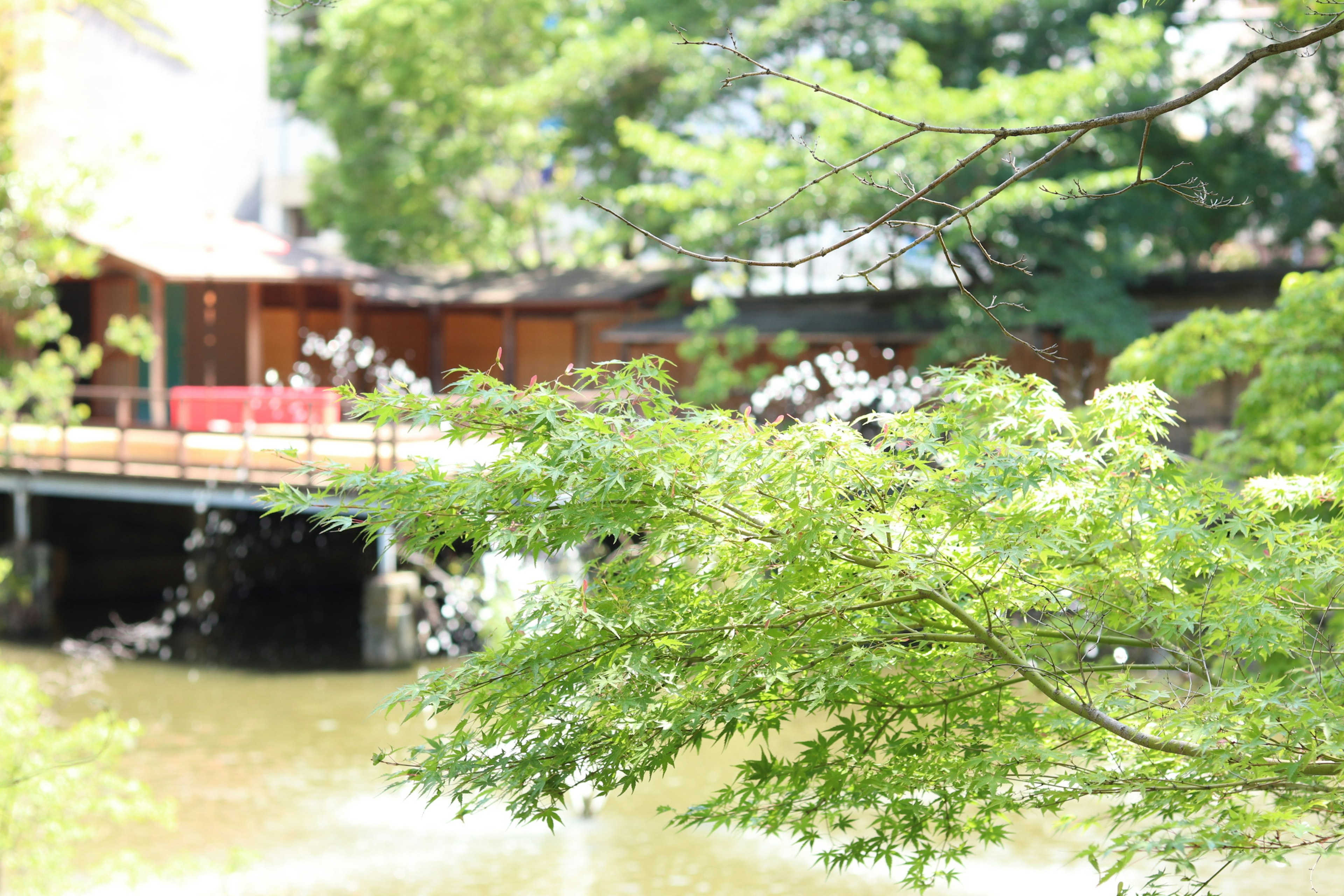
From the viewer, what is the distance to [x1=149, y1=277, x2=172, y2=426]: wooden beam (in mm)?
21812

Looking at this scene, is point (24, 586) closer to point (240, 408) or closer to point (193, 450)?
point (193, 450)

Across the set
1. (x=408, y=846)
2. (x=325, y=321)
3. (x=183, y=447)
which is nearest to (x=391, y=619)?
(x=183, y=447)

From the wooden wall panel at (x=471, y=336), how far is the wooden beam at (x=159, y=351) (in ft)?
17.9

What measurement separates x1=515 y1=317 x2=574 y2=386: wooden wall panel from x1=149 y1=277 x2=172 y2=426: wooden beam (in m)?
6.34

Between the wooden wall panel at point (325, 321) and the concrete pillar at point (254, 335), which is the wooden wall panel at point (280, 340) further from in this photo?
the concrete pillar at point (254, 335)

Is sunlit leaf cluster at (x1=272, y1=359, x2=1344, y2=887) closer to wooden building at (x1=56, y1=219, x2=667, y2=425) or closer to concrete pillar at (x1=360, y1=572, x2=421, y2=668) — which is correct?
concrete pillar at (x1=360, y1=572, x2=421, y2=668)

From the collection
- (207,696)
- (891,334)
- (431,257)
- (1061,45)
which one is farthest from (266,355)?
(1061,45)

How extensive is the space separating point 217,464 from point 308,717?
4399 mm

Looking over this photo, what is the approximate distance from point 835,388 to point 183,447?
9133mm

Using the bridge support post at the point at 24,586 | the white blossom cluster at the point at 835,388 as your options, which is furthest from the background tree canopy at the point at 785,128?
the bridge support post at the point at 24,586

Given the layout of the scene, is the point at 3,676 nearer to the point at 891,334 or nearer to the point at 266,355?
the point at 891,334

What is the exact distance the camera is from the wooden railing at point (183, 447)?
17.5 m

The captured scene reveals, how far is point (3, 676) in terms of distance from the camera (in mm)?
10367

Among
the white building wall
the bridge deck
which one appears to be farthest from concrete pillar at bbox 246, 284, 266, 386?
the bridge deck
